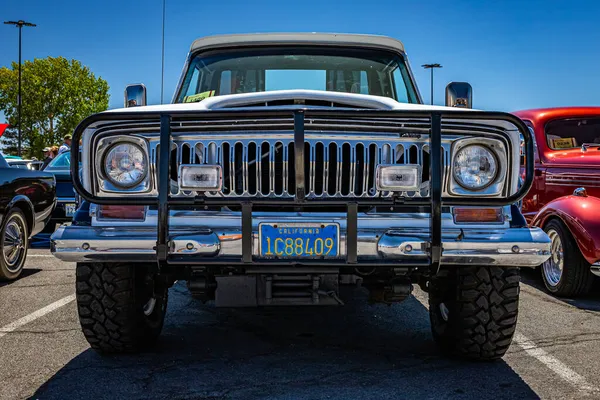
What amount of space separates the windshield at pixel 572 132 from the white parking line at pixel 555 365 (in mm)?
3139

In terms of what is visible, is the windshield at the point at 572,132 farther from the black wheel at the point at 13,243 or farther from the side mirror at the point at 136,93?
the black wheel at the point at 13,243

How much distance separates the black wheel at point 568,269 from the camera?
5.85 meters

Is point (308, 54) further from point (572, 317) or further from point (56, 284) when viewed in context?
point (56, 284)

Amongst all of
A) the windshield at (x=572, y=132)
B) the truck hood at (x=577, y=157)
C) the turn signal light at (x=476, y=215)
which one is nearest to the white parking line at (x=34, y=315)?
the turn signal light at (x=476, y=215)

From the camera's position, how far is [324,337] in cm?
441

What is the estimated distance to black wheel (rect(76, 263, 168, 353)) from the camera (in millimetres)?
3605

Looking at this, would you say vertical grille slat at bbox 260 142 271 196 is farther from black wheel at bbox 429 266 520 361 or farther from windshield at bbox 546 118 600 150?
windshield at bbox 546 118 600 150

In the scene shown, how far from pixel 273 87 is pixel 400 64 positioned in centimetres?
99

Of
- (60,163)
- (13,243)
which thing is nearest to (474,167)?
(13,243)

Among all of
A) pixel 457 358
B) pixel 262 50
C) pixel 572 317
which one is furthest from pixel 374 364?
pixel 262 50

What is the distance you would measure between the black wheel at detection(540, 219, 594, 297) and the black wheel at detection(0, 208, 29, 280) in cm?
500

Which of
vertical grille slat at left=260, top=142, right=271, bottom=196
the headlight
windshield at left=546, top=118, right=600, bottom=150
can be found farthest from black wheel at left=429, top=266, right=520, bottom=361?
windshield at left=546, top=118, right=600, bottom=150

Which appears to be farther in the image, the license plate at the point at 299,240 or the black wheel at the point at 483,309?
the black wheel at the point at 483,309

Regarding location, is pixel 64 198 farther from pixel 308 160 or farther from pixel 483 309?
pixel 483 309
